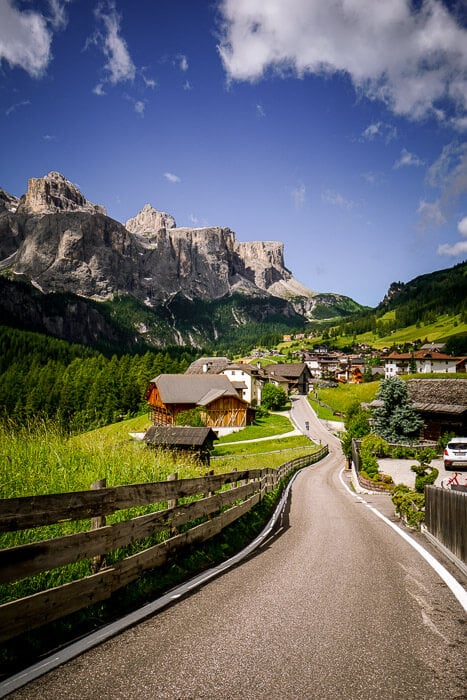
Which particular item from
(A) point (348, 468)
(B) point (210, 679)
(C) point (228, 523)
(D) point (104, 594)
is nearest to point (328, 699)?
(B) point (210, 679)

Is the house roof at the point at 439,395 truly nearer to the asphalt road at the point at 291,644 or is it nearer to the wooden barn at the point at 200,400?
the wooden barn at the point at 200,400

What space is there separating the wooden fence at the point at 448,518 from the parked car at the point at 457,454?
18.2 meters

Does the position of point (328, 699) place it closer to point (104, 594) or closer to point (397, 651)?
point (397, 651)

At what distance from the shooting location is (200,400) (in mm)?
73562

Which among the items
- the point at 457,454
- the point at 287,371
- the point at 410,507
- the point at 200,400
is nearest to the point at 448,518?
the point at 410,507

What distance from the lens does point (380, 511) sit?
15664mm

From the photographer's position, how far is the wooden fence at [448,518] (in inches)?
283

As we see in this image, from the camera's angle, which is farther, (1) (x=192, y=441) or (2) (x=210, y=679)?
(1) (x=192, y=441)

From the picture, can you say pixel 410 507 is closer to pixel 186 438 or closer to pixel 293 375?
pixel 186 438

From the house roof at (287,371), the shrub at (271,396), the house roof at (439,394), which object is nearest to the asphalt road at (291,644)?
the house roof at (439,394)

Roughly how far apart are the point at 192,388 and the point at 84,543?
72461mm

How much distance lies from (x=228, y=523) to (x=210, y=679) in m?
5.89

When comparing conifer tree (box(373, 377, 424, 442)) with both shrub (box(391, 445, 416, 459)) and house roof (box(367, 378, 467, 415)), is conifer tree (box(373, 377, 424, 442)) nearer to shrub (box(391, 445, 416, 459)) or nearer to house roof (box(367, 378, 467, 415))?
house roof (box(367, 378, 467, 415))

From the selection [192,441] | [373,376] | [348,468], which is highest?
[373,376]
